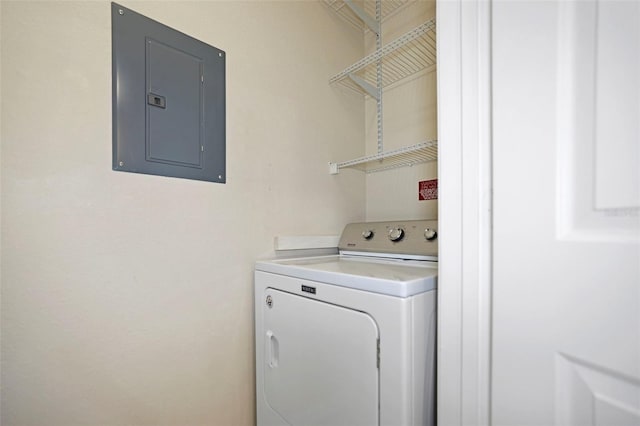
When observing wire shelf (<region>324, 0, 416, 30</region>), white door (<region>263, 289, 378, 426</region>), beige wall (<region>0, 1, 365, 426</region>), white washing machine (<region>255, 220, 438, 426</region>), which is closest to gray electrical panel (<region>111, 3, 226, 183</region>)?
beige wall (<region>0, 1, 365, 426</region>)

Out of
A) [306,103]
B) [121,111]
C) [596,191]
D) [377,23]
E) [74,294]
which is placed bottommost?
[74,294]

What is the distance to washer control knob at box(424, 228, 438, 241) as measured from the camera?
4.57ft

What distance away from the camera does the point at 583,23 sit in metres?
0.62

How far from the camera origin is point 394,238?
1.55 metres

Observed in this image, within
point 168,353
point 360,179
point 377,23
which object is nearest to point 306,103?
point 360,179

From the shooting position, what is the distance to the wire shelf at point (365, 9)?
6.48 feet

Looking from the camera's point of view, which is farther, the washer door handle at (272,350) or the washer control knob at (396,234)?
the washer control knob at (396,234)

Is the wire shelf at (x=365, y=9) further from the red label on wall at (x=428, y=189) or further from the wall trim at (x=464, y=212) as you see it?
the wall trim at (x=464, y=212)

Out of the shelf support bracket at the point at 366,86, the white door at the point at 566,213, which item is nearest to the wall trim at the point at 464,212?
the white door at the point at 566,213

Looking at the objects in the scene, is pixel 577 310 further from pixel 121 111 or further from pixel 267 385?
pixel 121 111

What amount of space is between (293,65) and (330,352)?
154 cm

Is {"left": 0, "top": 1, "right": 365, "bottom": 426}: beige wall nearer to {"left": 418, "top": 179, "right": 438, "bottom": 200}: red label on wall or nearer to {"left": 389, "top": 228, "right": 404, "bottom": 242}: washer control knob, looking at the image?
{"left": 389, "top": 228, "right": 404, "bottom": 242}: washer control knob

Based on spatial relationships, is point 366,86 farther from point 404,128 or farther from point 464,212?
point 464,212

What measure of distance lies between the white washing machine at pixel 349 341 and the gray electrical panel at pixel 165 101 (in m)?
0.61
